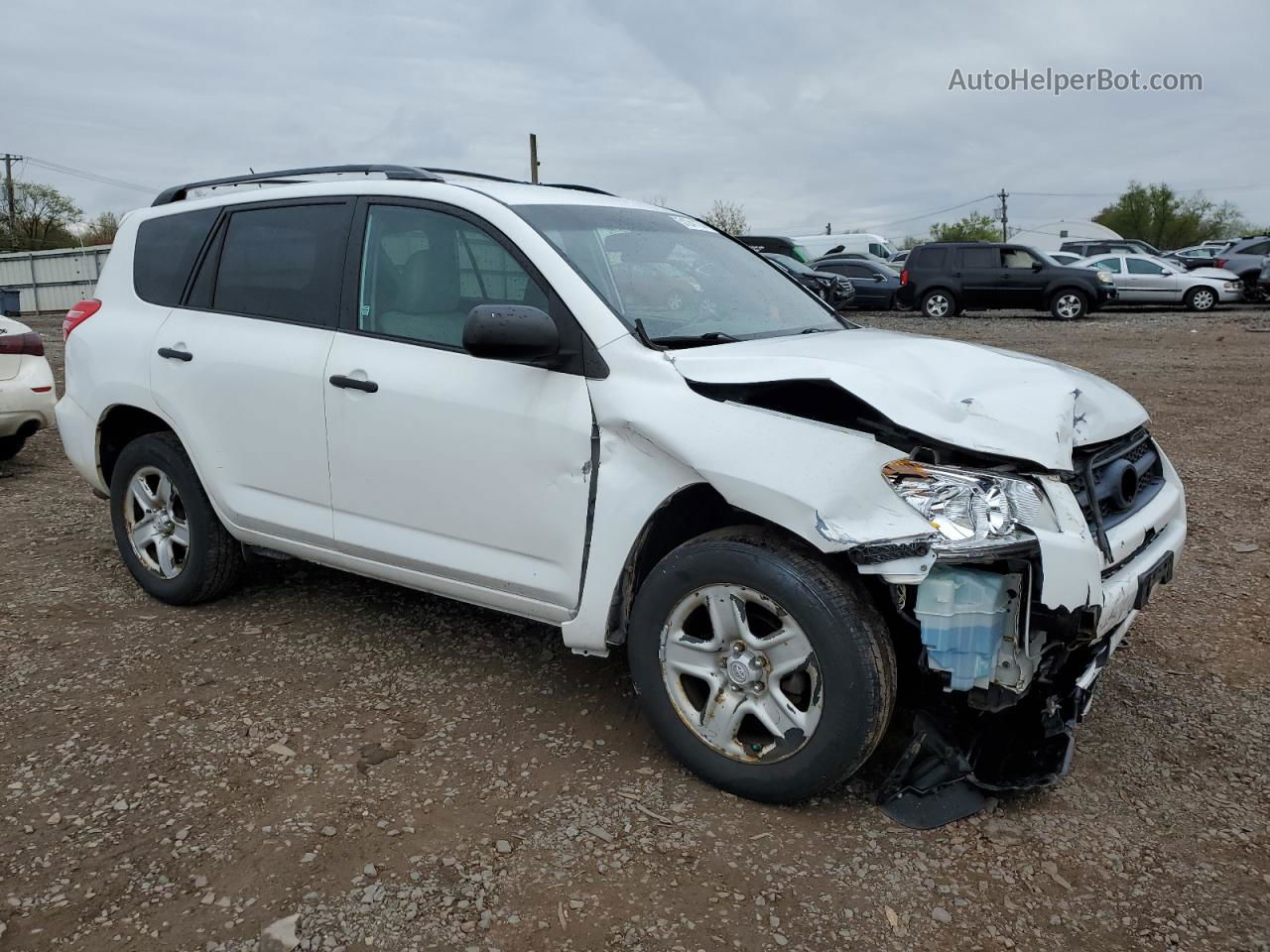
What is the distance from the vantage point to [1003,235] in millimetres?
90188

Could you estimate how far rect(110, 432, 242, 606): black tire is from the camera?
14.0ft

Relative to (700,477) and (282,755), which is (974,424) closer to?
(700,477)

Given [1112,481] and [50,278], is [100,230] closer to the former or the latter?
[50,278]

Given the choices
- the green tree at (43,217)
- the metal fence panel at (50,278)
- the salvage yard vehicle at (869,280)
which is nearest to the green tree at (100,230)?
the green tree at (43,217)

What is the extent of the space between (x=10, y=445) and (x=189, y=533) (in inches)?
172

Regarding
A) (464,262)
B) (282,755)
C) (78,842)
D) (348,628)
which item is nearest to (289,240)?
(464,262)

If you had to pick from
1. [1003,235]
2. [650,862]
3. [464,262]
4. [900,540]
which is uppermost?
[1003,235]

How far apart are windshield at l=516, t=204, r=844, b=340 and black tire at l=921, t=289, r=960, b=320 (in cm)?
1784

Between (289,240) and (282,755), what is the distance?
194 centimetres

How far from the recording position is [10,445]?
25.1ft

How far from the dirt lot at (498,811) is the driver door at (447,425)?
551mm

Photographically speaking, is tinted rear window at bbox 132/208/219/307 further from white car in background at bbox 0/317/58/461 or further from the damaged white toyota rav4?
white car in background at bbox 0/317/58/461

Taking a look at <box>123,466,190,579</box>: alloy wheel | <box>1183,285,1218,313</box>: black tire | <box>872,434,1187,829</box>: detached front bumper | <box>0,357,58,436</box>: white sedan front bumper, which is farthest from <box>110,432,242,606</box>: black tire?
<box>1183,285,1218,313</box>: black tire

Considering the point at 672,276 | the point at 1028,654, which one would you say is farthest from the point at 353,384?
the point at 1028,654
